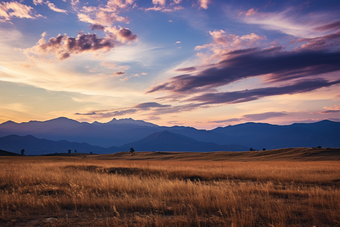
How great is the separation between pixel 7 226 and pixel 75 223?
1969 mm

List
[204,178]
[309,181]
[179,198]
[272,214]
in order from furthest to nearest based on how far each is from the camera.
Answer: [204,178]
[309,181]
[179,198]
[272,214]

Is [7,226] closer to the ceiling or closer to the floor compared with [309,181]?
closer to the ceiling

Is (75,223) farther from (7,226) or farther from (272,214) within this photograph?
(272,214)

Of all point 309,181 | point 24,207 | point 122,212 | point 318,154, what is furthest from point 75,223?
point 318,154

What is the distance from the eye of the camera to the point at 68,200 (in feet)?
28.5

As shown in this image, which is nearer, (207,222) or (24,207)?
(207,222)

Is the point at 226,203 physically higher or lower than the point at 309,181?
higher

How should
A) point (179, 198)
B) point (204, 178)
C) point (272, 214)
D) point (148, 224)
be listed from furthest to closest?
point (204, 178), point (179, 198), point (272, 214), point (148, 224)

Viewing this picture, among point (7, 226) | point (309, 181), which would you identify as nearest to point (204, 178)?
point (309, 181)

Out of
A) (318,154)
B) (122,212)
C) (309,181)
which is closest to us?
(122,212)

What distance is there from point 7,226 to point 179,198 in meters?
5.78

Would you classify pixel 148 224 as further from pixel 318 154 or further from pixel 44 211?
pixel 318 154

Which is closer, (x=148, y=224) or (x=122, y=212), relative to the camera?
(x=148, y=224)

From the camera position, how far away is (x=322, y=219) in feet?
21.1
